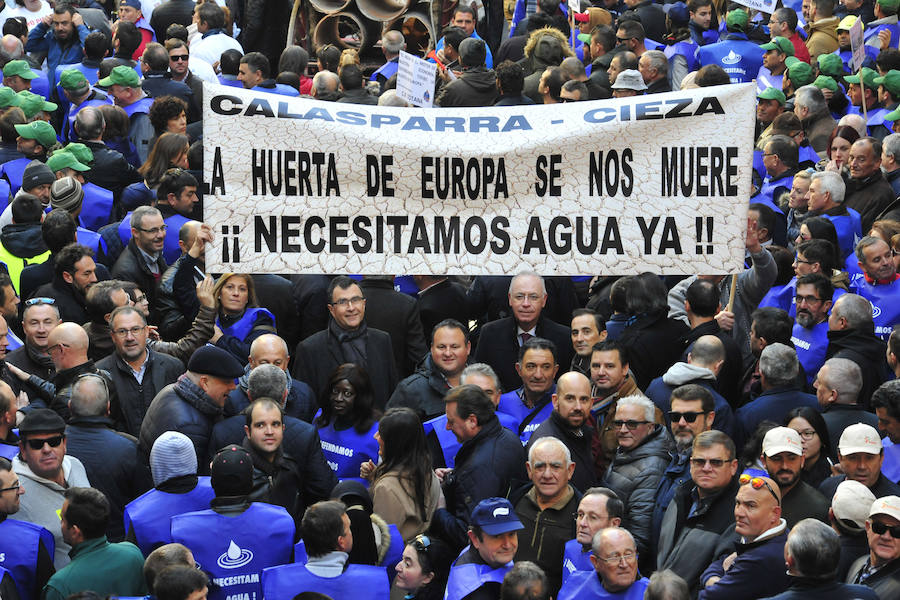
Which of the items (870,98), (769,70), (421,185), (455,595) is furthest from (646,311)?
(769,70)

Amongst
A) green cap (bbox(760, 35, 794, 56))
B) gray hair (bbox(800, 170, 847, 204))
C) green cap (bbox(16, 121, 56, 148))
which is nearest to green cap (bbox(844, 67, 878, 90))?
green cap (bbox(760, 35, 794, 56))

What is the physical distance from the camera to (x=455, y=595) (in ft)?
23.1

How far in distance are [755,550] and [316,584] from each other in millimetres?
2038

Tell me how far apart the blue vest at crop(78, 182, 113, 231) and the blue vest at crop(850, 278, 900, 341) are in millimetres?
5863

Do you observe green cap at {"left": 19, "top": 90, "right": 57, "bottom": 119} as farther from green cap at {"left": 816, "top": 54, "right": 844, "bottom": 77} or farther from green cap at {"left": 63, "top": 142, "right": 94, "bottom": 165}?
green cap at {"left": 816, "top": 54, "right": 844, "bottom": 77}

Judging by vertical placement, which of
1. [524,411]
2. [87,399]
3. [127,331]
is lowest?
[524,411]

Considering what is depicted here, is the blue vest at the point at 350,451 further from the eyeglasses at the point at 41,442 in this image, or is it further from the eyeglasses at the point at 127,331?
the eyeglasses at the point at 41,442

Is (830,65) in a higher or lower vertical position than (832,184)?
higher

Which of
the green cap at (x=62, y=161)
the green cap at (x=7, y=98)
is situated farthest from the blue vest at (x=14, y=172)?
the green cap at (x=7, y=98)

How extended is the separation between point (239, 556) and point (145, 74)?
319 inches

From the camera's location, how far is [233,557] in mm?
7164

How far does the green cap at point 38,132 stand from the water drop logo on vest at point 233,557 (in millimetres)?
6273

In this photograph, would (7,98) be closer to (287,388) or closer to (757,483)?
(287,388)

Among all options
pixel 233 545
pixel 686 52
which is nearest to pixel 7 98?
pixel 686 52
